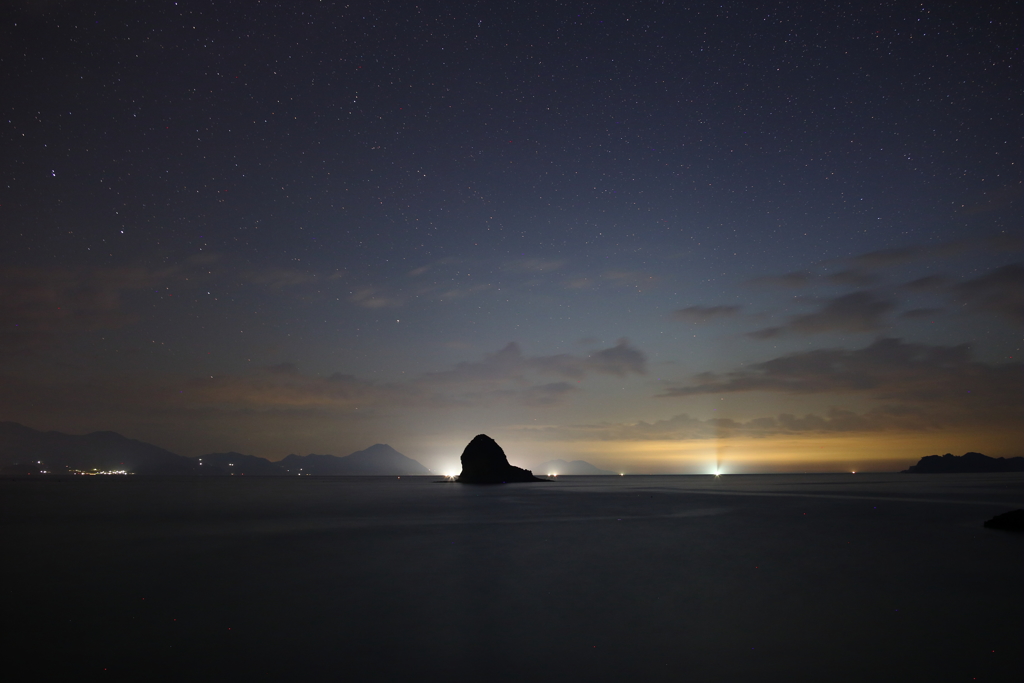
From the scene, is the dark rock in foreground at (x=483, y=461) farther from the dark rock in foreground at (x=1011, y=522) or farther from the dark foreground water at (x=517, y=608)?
the dark rock in foreground at (x=1011, y=522)

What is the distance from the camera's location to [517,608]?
16078mm

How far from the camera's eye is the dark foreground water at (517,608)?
11297 millimetres

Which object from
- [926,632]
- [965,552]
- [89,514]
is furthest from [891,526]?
[89,514]

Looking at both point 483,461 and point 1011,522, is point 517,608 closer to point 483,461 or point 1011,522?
point 1011,522

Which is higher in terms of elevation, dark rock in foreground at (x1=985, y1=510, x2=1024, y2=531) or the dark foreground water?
the dark foreground water

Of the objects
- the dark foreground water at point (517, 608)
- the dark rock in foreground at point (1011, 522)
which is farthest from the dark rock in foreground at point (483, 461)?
the dark rock in foreground at point (1011, 522)

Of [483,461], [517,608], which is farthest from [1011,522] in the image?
[483,461]

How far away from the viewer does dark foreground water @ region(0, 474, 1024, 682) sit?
37.1 ft

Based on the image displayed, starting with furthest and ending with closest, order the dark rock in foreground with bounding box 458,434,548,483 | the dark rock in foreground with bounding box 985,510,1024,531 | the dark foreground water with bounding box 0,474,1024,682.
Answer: the dark rock in foreground with bounding box 458,434,548,483 → the dark rock in foreground with bounding box 985,510,1024,531 → the dark foreground water with bounding box 0,474,1024,682

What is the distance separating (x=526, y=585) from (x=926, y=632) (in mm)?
11481

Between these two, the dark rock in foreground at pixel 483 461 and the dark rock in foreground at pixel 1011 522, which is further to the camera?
the dark rock in foreground at pixel 483 461

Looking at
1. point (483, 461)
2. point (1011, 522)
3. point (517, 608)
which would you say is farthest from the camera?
point (483, 461)

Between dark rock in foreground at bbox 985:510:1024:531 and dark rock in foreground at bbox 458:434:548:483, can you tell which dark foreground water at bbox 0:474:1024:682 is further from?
dark rock in foreground at bbox 458:434:548:483

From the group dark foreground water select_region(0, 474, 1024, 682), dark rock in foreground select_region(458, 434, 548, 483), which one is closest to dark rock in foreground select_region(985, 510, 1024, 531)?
dark foreground water select_region(0, 474, 1024, 682)
